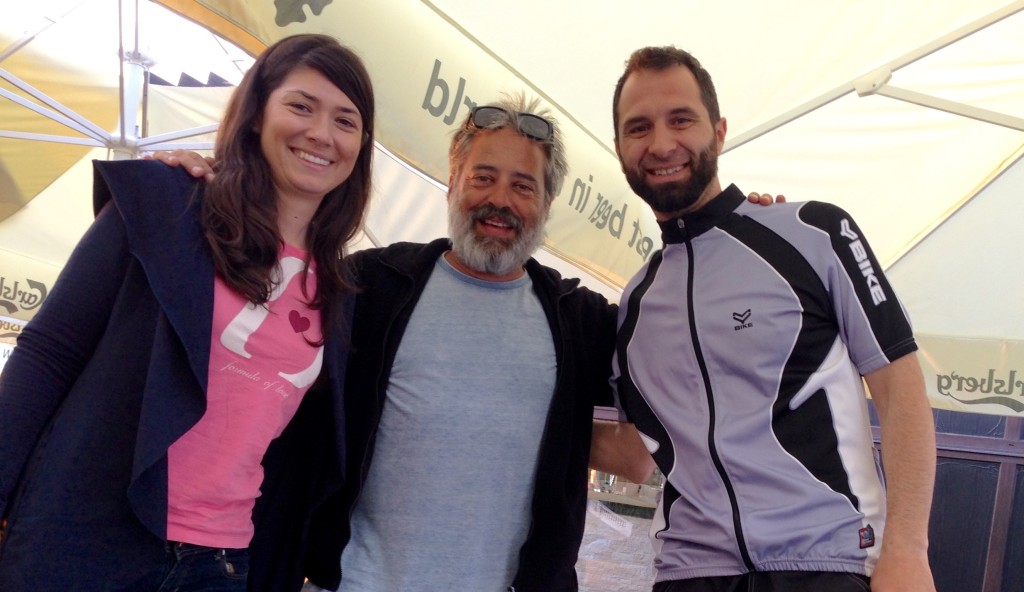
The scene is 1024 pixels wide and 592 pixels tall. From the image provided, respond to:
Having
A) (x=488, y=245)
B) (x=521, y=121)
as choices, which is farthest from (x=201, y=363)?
(x=521, y=121)

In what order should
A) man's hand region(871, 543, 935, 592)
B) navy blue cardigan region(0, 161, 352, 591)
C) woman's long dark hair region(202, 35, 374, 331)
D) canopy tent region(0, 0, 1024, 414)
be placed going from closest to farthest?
1. navy blue cardigan region(0, 161, 352, 591)
2. man's hand region(871, 543, 935, 592)
3. woman's long dark hair region(202, 35, 374, 331)
4. canopy tent region(0, 0, 1024, 414)

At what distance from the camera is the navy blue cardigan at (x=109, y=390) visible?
135 centimetres

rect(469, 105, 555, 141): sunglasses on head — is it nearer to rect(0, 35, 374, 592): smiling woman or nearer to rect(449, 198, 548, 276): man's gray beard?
rect(449, 198, 548, 276): man's gray beard

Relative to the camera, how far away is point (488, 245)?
2303mm

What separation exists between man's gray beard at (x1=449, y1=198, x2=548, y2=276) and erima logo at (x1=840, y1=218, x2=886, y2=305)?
91 cm

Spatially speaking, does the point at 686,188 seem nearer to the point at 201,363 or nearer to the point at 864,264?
the point at 864,264

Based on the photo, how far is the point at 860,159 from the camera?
451cm

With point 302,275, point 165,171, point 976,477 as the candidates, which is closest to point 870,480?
point 302,275

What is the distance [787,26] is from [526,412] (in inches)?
90.2

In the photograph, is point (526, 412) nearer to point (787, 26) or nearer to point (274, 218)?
point (274, 218)

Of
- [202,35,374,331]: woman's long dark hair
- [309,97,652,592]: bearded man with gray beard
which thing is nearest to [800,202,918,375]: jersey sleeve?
[309,97,652,592]: bearded man with gray beard

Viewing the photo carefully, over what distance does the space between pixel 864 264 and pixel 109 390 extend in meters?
1.61

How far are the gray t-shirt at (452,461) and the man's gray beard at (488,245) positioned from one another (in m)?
0.19

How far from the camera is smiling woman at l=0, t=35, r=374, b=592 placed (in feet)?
4.54
